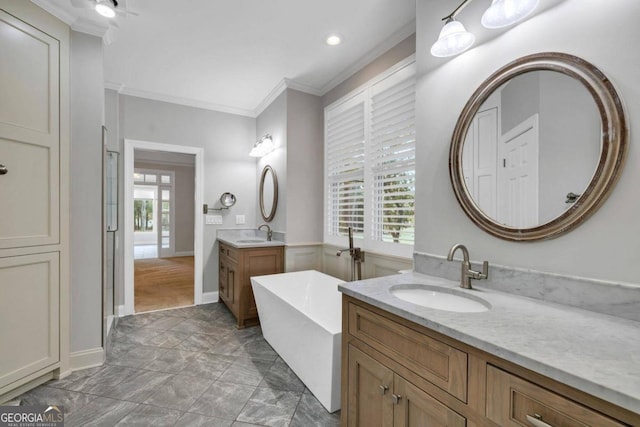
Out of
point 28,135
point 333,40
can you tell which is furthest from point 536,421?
point 28,135

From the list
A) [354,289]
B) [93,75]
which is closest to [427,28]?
[354,289]

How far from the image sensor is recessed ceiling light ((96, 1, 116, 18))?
185 centimetres

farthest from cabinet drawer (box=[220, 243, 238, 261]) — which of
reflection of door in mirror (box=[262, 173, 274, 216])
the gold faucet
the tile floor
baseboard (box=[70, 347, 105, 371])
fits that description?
the gold faucet

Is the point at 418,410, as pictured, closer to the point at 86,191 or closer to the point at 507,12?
the point at 507,12

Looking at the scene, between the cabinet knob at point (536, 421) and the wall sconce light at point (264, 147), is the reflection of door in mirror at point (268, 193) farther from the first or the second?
the cabinet knob at point (536, 421)

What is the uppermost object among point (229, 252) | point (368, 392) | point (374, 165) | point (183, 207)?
point (374, 165)

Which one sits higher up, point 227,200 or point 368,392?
point 227,200

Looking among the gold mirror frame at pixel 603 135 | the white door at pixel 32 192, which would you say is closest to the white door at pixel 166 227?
the white door at pixel 32 192

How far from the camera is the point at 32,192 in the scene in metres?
1.91

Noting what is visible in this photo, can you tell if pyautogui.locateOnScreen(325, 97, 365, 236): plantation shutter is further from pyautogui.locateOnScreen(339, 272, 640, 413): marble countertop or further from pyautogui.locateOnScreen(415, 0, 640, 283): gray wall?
A: pyautogui.locateOnScreen(339, 272, 640, 413): marble countertop

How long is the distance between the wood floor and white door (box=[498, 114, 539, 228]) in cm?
387

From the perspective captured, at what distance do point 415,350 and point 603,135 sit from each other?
1.05 metres

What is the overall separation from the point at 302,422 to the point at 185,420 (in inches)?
27.9

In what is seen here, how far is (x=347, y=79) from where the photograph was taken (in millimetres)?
2963
